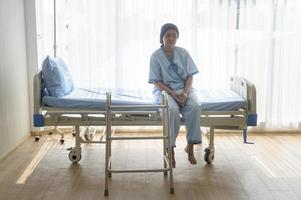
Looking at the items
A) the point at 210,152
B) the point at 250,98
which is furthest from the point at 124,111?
the point at 250,98

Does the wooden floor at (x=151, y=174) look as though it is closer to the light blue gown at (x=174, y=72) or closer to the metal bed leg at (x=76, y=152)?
the metal bed leg at (x=76, y=152)

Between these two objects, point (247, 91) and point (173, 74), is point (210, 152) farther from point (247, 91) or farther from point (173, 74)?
point (173, 74)

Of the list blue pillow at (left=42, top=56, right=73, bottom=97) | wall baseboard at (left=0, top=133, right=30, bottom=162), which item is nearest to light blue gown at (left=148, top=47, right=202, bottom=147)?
blue pillow at (left=42, top=56, right=73, bottom=97)

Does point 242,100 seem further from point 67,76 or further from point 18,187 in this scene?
point 18,187

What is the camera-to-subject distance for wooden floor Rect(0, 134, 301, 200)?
284 centimetres

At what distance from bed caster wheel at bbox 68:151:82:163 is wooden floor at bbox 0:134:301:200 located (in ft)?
0.14

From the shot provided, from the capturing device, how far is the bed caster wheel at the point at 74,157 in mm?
3443

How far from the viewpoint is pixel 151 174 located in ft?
10.6

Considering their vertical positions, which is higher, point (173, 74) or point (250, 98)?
point (173, 74)

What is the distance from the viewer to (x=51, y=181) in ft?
10.0

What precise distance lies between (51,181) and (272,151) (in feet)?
6.90

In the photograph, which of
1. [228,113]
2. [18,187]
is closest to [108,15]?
[228,113]

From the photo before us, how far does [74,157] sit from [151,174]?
709 mm

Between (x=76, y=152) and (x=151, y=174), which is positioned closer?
(x=151, y=174)
